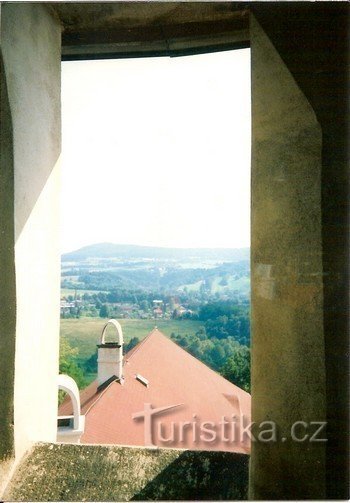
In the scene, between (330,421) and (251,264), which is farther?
(251,264)

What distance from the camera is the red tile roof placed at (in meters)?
8.27

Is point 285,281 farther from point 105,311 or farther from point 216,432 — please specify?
point 105,311

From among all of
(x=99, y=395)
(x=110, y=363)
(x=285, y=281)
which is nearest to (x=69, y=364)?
(x=110, y=363)

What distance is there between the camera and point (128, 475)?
240 centimetres

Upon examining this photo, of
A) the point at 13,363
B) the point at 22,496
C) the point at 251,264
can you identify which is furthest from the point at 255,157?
the point at 22,496

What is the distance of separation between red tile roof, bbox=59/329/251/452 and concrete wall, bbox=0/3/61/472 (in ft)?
8.90

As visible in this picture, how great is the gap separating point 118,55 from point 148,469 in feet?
10.0

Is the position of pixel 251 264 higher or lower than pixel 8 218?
lower

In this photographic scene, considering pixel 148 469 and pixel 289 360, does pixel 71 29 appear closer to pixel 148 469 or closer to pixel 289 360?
pixel 289 360

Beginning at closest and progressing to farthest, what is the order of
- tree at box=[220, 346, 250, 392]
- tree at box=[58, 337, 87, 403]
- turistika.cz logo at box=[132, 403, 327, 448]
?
1. turistika.cz logo at box=[132, 403, 327, 448]
2. tree at box=[220, 346, 250, 392]
3. tree at box=[58, 337, 87, 403]

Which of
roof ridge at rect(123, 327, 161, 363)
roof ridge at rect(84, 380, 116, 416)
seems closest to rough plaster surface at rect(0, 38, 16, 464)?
roof ridge at rect(84, 380, 116, 416)

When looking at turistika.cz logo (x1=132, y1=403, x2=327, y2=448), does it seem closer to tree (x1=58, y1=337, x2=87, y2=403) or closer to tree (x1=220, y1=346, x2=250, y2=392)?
tree (x1=220, y1=346, x2=250, y2=392)

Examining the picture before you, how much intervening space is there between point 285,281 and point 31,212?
1679 millimetres

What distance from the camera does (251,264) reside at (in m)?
2.26
